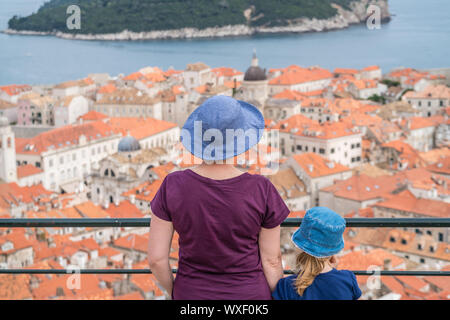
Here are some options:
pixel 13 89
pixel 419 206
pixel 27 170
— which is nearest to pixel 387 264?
pixel 419 206

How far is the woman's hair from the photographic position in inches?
64.7

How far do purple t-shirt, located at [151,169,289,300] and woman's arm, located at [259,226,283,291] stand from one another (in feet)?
0.10

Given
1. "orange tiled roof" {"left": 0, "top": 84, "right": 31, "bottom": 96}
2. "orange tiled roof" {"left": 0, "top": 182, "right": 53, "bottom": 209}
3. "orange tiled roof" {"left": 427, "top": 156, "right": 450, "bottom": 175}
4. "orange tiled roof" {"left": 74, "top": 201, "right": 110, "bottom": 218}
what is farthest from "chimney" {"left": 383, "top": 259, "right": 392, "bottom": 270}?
"orange tiled roof" {"left": 0, "top": 84, "right": 31, "bottom": 96}

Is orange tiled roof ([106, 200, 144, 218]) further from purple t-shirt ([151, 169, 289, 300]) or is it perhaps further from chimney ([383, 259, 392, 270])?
purple t-shirt ([151, 169, 289, 300])

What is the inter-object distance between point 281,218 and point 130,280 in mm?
11389

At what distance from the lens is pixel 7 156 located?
22.5 m

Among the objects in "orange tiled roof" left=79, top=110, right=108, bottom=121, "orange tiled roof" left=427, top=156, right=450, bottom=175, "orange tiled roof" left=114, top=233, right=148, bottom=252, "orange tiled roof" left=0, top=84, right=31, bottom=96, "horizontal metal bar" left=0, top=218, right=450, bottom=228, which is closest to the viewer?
"horizontal metal bar" left=0, top=218, right=450, bottom=228

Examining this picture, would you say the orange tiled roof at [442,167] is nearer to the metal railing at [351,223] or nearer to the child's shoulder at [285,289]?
the metal railing at [351,223]

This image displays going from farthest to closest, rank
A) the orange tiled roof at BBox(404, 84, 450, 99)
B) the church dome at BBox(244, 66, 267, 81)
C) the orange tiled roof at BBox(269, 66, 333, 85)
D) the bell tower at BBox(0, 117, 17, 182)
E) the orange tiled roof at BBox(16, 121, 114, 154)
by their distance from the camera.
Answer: the orange tiled roof at BBox(269, 66, 333, 85)
the orange tiled roof at BBox(404, 84, 450, 99)
the church dome at BBox(244, 66, 267, 81)
the orange tiled roof at BBox(16, 121, 114, 154)
the bell tower at BBox(0, 117, 17, 182)

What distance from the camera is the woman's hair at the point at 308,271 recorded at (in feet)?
5.39

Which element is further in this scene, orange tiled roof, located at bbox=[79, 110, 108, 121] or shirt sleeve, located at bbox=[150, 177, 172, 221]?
orange tiled roof, located at bbox=[79, 110, 108, 121]

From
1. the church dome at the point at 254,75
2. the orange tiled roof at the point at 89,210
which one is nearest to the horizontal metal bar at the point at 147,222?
the orange tiled roof at the point at 89,210
